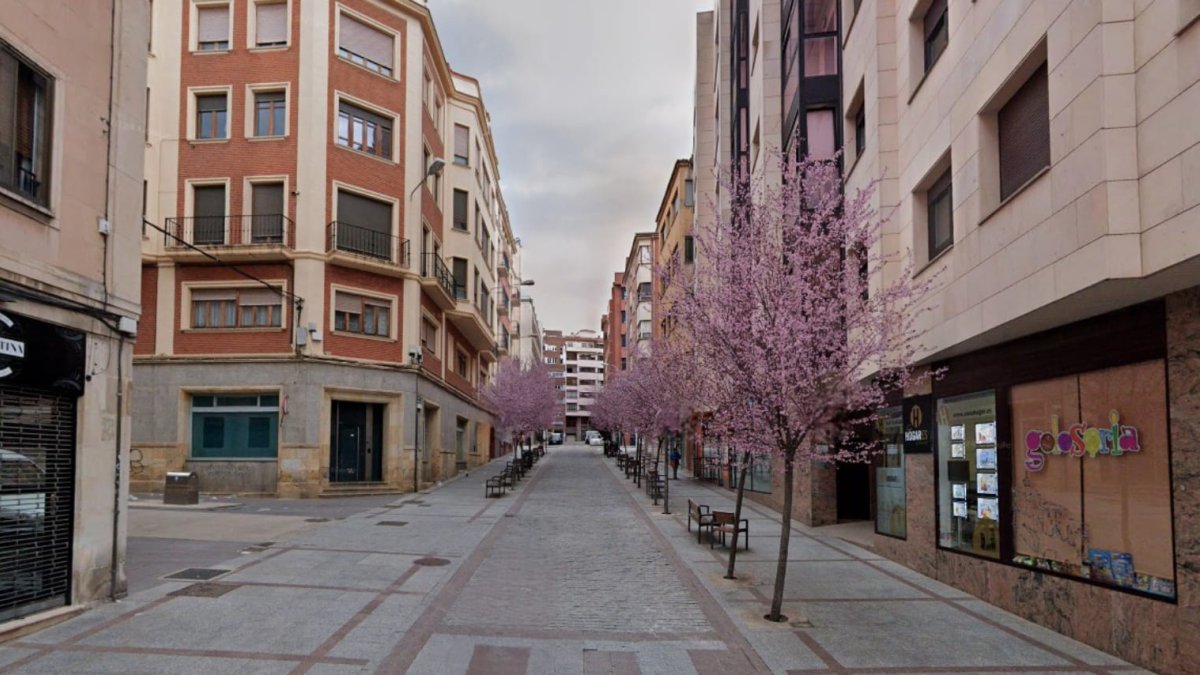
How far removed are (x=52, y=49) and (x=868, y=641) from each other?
10643mm

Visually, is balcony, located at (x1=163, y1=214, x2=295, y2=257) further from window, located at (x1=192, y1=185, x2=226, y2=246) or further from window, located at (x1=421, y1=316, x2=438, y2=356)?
window, located at (x1=421, y1=316, x2=438, y2=356)

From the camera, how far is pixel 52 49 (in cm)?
889

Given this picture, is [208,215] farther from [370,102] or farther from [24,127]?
[24,127]

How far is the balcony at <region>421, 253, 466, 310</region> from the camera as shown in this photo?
96.8 ft

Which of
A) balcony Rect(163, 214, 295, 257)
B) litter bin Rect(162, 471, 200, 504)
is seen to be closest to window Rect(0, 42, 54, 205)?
litter bin Rect(162, 471, 200, 504)

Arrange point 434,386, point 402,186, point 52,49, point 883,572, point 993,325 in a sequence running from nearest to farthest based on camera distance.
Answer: point 52,49 → point 993,325 → point 883,572 → point 402,186 → point 434,386

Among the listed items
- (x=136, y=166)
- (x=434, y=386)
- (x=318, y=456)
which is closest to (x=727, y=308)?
(x=136, y=166)

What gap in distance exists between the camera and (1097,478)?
8367 millimetres

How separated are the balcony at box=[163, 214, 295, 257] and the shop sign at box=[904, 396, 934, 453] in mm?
19058

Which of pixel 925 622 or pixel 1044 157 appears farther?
pixel 925 622

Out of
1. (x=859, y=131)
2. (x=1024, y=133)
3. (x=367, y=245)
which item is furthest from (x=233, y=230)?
(x=1024, y=133)

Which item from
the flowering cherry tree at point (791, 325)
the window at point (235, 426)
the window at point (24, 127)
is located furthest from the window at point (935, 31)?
the window at point (235, 426)

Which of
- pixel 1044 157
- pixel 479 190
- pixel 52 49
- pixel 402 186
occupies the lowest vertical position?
pixel 1044 157

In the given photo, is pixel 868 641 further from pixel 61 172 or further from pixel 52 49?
pixel 52 49
